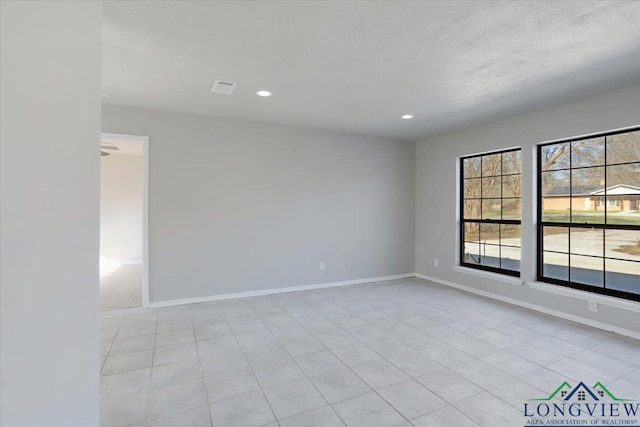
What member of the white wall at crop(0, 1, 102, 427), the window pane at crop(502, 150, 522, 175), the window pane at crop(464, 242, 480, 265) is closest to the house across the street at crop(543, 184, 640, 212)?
the window pane at crop(502, 150, 522, 175)

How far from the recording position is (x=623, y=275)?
136 inches

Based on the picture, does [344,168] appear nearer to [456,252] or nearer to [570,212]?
[456,252]

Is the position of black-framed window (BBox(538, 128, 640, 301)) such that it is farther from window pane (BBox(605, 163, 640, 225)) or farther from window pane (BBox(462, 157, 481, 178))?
window pane (BBox(462, 157, 481, 178))

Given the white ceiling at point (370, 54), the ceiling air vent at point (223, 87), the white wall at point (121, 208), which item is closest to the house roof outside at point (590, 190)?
the white ceiling at point (370, 54)

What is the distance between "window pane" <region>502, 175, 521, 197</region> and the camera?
448 centimetres

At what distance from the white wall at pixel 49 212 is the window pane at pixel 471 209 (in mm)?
5083

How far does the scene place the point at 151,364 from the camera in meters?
2.71

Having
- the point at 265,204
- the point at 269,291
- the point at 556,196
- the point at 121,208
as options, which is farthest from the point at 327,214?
the point at 121,208

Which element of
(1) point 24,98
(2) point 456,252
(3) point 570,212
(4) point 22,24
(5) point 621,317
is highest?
(4) point 22,24

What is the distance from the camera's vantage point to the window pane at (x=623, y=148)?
336 centimetres

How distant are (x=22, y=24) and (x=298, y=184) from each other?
3985mm

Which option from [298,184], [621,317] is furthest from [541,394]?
[298,184]

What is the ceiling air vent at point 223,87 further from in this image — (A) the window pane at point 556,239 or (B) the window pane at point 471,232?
(A) the window pane at point 556,239

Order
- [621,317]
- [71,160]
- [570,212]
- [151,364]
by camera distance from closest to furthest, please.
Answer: [71,160] → [151,364] → [621,317] → [570,212]
